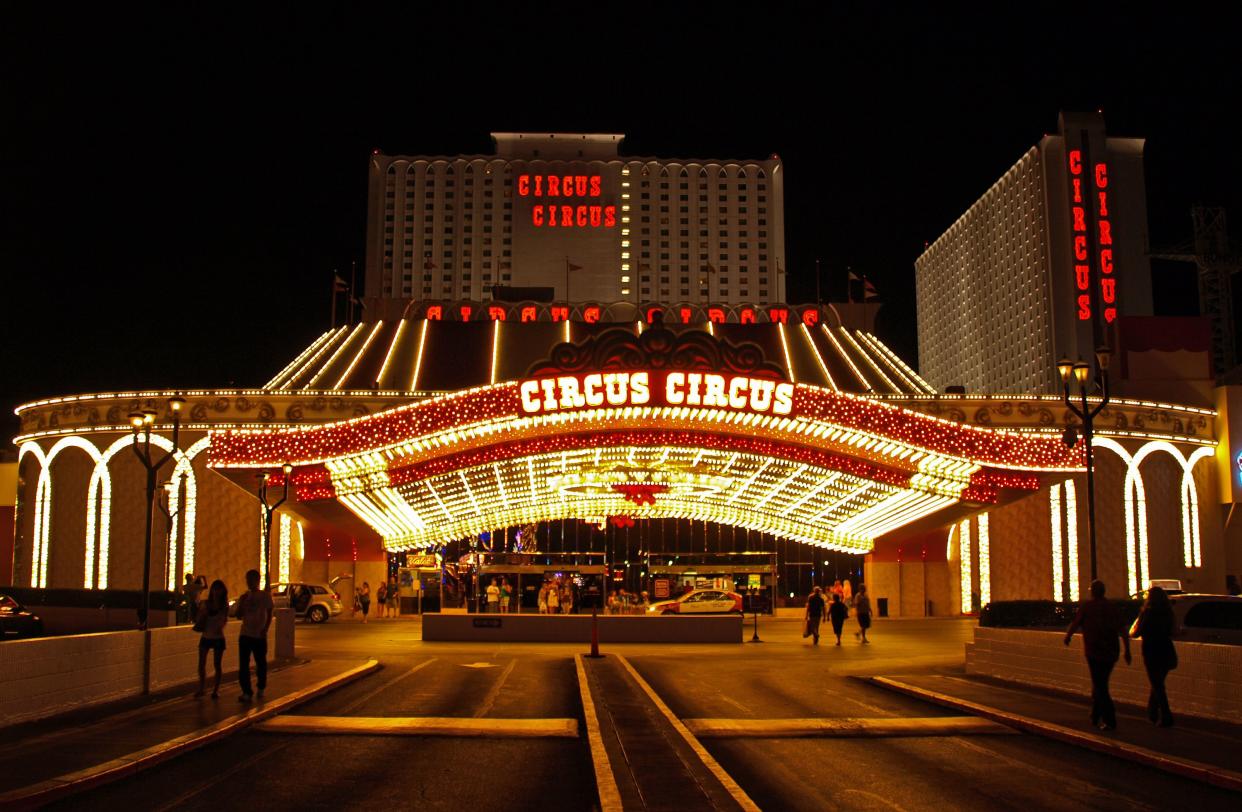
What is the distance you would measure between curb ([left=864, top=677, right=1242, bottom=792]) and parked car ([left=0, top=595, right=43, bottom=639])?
22467mm

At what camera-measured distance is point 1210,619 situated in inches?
751

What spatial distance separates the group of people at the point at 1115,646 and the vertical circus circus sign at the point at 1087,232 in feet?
203

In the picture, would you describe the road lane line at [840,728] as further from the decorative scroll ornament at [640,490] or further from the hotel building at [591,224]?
the hotel building at [591,224]

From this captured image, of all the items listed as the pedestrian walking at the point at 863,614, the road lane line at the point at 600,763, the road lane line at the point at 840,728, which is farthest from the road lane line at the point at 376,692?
the pedestrian walking at the point at 863,614

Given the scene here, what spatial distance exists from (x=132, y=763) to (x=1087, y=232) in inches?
2848

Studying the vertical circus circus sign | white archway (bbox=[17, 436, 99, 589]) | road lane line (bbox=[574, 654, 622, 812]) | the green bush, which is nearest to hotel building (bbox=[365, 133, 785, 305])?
the vertical circus circus sign

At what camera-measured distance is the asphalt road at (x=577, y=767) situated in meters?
10.8

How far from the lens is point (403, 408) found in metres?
32.0

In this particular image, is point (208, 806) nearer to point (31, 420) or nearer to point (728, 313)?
point (31, 420)

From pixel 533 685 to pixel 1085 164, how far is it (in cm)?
6532

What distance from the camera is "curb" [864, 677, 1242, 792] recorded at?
1165 centimetres

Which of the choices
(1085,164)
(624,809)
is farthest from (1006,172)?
(624,809)

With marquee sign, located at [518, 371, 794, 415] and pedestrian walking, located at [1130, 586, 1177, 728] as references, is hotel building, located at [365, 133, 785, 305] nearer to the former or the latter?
marquee sign, located at [518, 371, 794, 415]

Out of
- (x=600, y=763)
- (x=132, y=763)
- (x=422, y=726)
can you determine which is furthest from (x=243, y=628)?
(x=600, y=763)
